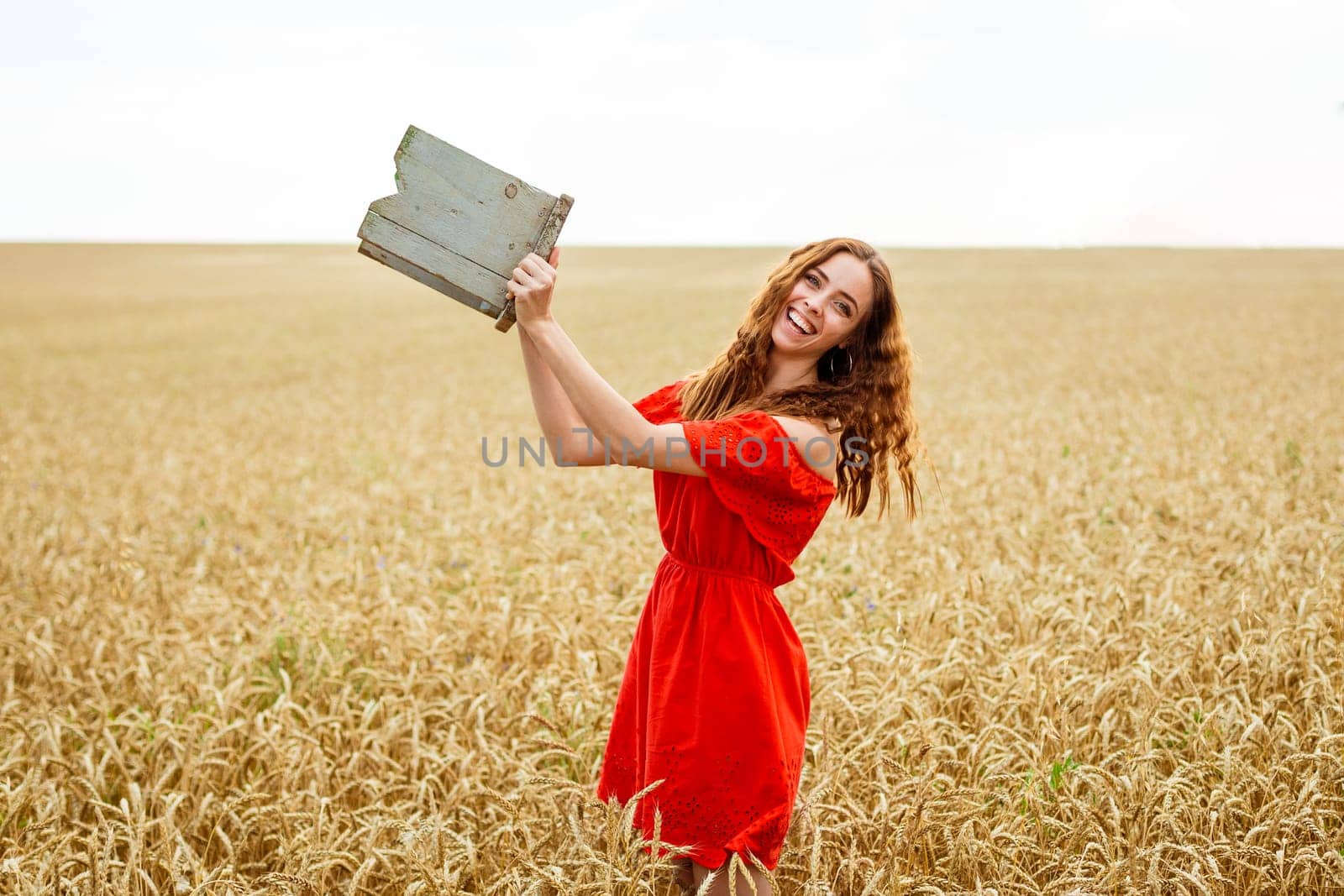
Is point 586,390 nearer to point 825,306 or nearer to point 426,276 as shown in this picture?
point 426,276

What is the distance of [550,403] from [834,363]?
0.79m

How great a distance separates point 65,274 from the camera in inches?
1980

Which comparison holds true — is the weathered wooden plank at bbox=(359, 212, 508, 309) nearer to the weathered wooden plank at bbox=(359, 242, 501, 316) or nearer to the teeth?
the weathered wooden plank at bbox=(359, 242, 501, 316)

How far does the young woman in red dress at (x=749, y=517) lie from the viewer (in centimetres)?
225

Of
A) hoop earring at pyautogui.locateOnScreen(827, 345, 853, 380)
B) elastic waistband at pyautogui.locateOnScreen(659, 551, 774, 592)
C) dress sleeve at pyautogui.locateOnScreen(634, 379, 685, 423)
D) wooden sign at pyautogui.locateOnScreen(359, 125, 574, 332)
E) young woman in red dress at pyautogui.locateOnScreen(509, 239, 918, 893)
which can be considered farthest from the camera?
dress sleeve at pyautogui.locateOnScreen(634, 379, 685, 423)

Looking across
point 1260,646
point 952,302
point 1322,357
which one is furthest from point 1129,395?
point 952,302

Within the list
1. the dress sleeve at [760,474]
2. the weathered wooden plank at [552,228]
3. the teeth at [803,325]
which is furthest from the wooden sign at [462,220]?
the teeth at [803,325]

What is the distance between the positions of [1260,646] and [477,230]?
3.61 meters

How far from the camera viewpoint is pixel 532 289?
Result: 202cm

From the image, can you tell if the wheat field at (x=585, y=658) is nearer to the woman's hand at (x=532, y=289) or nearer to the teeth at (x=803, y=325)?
the teeth at (x=803, y=325)

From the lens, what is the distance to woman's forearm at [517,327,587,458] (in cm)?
221

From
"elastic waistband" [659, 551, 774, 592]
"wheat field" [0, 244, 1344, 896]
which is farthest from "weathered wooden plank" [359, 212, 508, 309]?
"wheat field" [0, 244, 1344, 896]

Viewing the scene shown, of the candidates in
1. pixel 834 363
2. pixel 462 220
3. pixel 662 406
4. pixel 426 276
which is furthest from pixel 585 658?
pixel 462 220

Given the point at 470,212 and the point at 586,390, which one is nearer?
the point at 586,390
